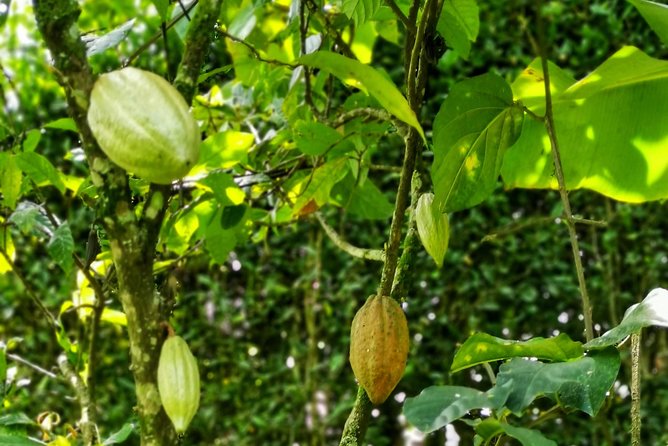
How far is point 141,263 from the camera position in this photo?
617mm

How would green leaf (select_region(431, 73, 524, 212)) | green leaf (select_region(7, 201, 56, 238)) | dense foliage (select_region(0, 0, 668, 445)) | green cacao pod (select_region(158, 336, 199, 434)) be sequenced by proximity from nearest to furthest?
green cacao pod (select_region(158, 336, 199, 434)) → green leaf (select_region(431, 73, 524, 212)) → green leaf (select_region(7, 201, 56, 238)) → dense foliage (select_region(0, 0, 668, 445))

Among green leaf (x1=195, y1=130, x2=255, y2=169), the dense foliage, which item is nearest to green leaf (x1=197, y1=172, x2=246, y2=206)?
green leaf (x1=195, y1=130, x2=255, y2=169)

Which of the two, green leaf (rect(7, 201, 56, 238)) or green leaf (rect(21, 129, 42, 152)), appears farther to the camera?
green leaf (rect(21, 129, 42, 152))

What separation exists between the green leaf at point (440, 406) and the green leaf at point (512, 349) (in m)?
0.09

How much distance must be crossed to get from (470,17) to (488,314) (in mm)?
2014

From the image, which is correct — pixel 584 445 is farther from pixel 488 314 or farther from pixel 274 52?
pixel 274 52

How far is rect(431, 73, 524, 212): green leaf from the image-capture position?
98cm

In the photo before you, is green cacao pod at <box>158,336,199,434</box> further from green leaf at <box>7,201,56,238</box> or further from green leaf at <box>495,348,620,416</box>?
green leaf at <box>7,201,56,238</box>

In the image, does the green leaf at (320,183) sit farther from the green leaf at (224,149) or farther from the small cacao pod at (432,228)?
the small cacao pod at (432,228)

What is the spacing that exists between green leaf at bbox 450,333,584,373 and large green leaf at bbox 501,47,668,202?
2.15 ft

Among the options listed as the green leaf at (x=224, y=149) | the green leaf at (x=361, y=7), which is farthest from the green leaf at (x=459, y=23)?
the green leaf at (x=224, y=149)

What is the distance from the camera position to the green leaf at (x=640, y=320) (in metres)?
0.74

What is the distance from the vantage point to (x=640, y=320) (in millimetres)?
756

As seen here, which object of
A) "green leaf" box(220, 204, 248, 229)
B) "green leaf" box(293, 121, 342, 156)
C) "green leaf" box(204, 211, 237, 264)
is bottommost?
"green leaf" box(204, 211, 237, 264)
